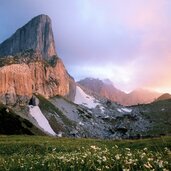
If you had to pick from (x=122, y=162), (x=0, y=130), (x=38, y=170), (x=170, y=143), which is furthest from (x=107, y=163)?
(x=0, y=130)

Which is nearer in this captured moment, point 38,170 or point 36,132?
point 38,170

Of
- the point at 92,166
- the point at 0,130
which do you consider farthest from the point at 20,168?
the point at 0,130

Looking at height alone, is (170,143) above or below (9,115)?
below

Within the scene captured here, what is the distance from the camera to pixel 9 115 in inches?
7461

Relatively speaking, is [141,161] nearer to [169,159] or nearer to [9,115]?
[169,159]

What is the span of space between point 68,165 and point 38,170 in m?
1.15

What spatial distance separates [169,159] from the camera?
14.0m

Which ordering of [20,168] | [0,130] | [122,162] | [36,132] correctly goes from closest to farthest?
[122,162] < [20,168] < [0,130] < [36,132]

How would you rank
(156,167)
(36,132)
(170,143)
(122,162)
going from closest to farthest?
1. (156,167)
2. (122,162)
3. (170,143)
4. (36,132)

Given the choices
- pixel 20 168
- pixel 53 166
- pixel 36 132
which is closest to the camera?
pixel 53 166

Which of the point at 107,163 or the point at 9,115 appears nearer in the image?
the point at 107,163

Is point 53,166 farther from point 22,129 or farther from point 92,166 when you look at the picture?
point 22,129

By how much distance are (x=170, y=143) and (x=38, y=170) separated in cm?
2163

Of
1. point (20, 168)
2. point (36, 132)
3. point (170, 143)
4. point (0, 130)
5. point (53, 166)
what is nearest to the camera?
point (53, 166)
